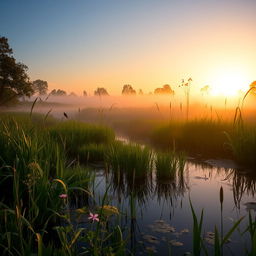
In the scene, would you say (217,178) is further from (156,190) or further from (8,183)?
(8,183)

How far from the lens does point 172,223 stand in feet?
12.4

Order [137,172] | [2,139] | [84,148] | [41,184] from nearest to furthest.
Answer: [41,184]
[2,139]
[137,172]
[84,148]

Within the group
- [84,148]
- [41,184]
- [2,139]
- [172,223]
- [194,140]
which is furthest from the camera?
[194,140]

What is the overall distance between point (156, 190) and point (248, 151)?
3.45 metres

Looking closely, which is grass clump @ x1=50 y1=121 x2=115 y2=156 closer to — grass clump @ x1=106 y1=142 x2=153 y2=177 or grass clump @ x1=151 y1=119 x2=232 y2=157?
grass clump @ x1=151 y1=119 x2=232 y2=157

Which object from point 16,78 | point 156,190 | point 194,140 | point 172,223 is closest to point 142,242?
point 172,223

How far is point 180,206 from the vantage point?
4434 millimetres

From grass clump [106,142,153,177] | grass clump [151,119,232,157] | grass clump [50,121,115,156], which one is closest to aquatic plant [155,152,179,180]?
grass clump [106,142,153,177]

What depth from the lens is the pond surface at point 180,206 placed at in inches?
126

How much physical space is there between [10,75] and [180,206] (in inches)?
963

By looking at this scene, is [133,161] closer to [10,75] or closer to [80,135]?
[80,135]

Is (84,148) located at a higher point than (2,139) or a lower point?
lower

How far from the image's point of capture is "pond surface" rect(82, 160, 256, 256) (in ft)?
10.5

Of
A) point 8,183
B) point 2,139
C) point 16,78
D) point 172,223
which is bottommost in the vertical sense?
point 172,223
